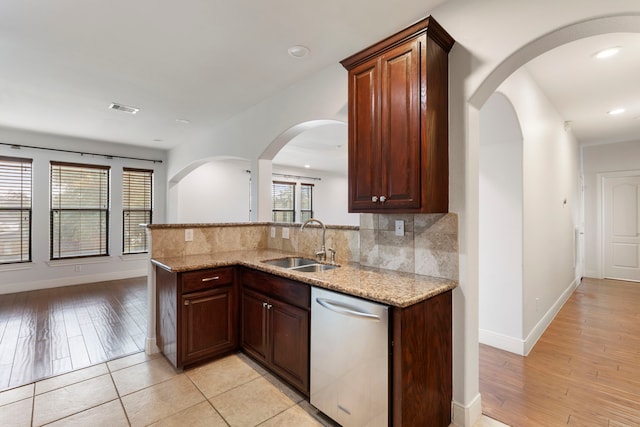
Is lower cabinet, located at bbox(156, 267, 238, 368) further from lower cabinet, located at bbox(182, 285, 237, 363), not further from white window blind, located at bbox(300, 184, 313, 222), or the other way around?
white window blind, located at bbox(300, 184, 313, 222)

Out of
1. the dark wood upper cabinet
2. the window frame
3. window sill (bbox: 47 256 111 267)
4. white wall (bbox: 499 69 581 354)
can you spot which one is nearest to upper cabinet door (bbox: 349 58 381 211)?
the dark wood upper cabinet

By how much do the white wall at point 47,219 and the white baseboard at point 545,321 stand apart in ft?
21.8

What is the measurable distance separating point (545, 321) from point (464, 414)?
2.34 m

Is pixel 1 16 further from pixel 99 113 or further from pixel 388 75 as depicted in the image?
pixel 388 75

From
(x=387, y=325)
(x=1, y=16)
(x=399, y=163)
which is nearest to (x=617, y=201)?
(x=399, y=163)

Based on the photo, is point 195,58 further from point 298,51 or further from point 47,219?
point 47,219

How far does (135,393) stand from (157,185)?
5.21 m

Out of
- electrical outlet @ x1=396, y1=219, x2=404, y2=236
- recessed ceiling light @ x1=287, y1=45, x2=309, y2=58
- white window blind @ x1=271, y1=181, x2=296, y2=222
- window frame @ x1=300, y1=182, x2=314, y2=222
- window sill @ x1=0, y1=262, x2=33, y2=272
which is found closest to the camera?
electrical outlet @ x1=396, y1=219, x2=404, y2=236

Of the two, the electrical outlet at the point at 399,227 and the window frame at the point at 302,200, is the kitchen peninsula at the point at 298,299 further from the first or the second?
the window frame at the point at 302,200

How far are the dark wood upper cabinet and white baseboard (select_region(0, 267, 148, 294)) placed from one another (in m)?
5.96

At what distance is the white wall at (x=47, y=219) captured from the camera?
521 cm

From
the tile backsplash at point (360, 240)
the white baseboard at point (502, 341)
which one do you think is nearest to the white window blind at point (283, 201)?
the tile backsplash at point (360, 240)

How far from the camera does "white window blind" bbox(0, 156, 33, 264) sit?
5.09m

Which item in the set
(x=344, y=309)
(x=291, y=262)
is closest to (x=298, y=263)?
(x=291, y=262)
